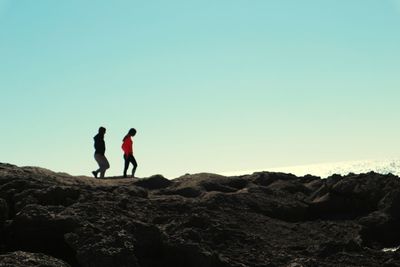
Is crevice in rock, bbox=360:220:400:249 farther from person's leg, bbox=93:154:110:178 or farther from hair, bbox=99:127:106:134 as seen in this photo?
hair, bbox=99:127:106:134

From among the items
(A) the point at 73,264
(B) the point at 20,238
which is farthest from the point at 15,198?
(A) the point at 73,264

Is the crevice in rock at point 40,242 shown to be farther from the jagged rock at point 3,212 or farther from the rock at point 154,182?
the rock at point 154,182

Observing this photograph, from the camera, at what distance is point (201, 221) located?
A: 1471 cm

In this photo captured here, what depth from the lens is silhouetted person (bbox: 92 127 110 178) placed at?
23625 mm

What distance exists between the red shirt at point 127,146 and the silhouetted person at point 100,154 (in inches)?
48.4

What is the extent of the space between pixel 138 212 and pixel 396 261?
689 cm

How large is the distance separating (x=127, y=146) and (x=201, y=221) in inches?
426

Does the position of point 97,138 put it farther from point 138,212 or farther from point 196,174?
point 138,212

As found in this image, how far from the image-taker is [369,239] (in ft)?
56.5

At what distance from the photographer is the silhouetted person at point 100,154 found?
77.5 feet

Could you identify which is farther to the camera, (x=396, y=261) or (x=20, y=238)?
(x=396, y=261)

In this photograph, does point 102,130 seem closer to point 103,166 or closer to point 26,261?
point 103,166

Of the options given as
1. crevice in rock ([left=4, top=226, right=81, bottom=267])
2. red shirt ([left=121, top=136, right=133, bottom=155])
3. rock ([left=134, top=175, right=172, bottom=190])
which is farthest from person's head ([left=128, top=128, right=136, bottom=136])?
crevice in rock ([left=4, top=226, right=81, bottom=267])

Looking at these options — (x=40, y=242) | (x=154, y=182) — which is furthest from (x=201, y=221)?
(x=154, y=182)
